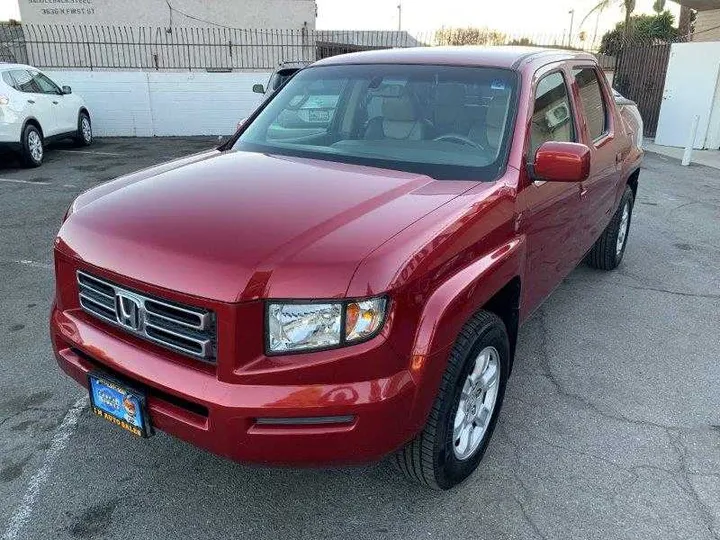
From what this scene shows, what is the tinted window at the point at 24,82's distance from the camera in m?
10.2

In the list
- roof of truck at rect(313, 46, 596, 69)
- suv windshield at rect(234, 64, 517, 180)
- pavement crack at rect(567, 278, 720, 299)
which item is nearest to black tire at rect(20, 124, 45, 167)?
suv windshield at rect(234, 64, 517, 180)

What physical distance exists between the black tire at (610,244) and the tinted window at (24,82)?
31.3ft

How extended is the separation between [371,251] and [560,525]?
144 centimetres

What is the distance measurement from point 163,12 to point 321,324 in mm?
20638

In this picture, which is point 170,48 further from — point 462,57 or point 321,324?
point 321,324

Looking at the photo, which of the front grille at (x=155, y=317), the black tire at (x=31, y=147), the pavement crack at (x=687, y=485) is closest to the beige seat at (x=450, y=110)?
the front grille at (x=155, y=317)

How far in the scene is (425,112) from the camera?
3.27m

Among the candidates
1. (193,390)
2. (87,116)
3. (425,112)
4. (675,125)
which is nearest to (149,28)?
(87,116)

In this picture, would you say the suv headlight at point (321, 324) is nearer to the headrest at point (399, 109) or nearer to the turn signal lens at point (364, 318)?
the turn signal lens at point (364, 318)

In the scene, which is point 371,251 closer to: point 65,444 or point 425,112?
point 425,112

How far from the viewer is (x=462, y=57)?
345 centimetres

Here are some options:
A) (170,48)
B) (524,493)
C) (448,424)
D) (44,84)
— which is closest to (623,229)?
(524,493)

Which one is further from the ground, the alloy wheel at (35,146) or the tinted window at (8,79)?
the tinted window at (8,79)

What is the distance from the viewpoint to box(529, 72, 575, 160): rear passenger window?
10.4ft
